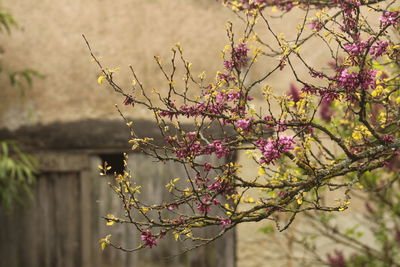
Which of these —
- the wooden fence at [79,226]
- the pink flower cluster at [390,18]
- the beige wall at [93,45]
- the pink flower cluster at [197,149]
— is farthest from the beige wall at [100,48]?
the pink flower cluster at [197,149]

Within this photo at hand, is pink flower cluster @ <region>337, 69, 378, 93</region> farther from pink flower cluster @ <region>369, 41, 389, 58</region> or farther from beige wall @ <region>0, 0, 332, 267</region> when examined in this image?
beige wall @ <region>0, 0, 332, 267</region>

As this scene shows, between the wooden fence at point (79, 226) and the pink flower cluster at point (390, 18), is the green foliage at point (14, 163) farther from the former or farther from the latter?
the pink flower cluster at point (390, 18)

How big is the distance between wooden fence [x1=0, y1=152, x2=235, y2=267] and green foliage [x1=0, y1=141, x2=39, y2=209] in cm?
11

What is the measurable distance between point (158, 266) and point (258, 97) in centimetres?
170

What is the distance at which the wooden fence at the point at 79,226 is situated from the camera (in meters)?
6.06

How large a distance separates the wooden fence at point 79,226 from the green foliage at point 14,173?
0.36 feet

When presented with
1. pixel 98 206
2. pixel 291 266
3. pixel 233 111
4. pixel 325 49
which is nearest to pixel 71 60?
pixel 98 206

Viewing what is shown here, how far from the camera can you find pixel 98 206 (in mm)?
6117

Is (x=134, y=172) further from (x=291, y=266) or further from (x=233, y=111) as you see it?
(x=233, y=111)

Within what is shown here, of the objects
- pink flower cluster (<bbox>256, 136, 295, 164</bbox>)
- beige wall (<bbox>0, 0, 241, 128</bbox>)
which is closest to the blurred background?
beige wall (<bbox>0, 0, 241, 128</bbox>)

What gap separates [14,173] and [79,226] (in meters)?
0.73

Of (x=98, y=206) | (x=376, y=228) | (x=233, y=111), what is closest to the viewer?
(x=233, y=111)

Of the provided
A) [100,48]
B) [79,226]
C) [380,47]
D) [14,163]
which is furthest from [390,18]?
[79,226]

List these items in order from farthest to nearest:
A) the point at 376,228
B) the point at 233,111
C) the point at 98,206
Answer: the point at 98,206
the point at 376,228
the point at 233,111
